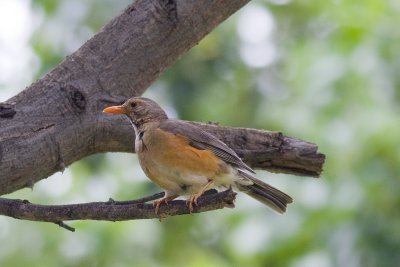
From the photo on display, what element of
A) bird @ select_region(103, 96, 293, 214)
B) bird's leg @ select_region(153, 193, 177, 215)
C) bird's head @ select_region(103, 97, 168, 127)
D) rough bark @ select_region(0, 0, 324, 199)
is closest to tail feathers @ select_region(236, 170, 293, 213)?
bird @ select_region(103, 96, 293, 214)

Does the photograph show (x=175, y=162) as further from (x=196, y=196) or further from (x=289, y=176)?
(x=289, y=176)

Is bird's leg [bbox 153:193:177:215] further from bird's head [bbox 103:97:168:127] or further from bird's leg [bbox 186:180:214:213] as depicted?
bird's head [bbox 103:97:168:127]

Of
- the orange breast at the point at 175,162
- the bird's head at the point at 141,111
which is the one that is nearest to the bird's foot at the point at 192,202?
the orange breast at the point at 175,162

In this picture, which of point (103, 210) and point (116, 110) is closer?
point (103, 210)

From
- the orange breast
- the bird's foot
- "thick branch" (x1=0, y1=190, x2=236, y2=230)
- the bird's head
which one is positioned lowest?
"thick branch" (x1=0, y1=190, x2=236, y2=230)

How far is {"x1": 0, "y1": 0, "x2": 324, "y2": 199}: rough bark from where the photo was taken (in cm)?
372

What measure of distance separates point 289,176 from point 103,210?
2664 millimetres

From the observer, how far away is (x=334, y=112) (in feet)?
19.5

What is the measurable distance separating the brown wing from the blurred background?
1.11m

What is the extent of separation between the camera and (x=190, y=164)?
13.4ft

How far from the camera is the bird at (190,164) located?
4.05 meters

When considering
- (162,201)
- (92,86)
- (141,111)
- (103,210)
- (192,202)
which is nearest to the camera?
(103,210)

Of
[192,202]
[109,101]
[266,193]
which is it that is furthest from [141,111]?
[192,202]

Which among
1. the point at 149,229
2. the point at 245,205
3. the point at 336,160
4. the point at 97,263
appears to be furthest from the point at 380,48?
the point at 97,263
